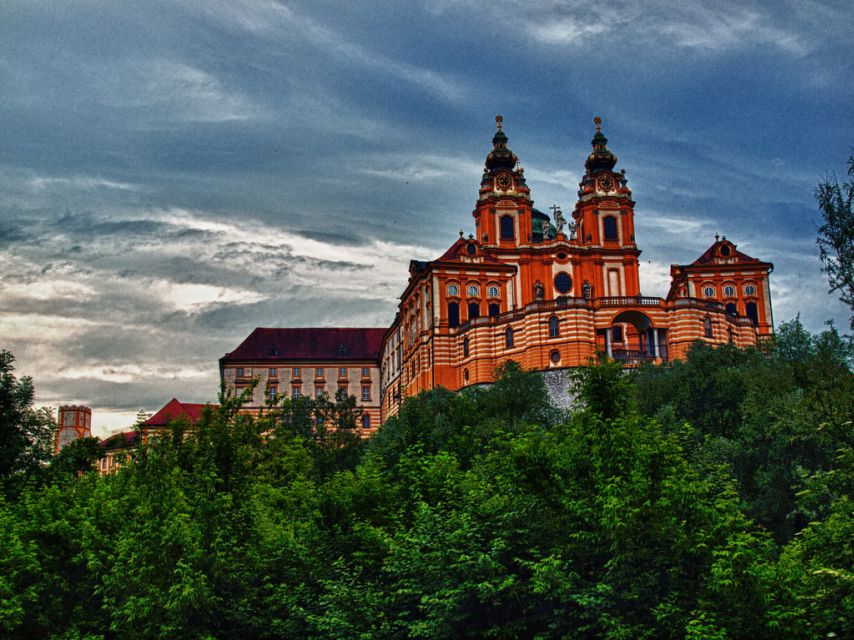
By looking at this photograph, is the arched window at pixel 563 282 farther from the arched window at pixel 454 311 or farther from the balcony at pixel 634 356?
the balcony at pixel 634 356

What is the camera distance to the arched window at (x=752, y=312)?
96100 mm

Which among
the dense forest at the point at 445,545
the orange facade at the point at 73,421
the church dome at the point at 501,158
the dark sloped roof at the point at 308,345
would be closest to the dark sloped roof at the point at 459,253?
the church dome at the point at 501,158

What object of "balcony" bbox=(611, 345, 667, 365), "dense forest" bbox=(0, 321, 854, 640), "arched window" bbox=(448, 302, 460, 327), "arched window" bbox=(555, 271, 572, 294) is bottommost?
"dense forest" bbox=(0, 321, 854, 640)

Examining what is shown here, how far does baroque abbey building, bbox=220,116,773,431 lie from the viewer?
81.2m

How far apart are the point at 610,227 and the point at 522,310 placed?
22.7 metres

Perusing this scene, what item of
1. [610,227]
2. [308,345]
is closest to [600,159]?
[610,227]

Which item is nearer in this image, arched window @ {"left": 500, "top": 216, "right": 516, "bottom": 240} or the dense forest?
the dense forest

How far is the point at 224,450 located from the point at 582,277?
72.4 m

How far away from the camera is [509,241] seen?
98875mm

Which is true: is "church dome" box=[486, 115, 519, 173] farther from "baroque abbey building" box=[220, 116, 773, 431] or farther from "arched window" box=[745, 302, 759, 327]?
"arched window" box=[745, 302, 759, 327]

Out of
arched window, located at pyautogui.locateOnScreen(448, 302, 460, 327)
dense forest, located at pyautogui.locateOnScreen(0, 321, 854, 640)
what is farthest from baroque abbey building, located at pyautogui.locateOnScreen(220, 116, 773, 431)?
dense forest, located at pyautogui.locateOnScreen(0, 321, 854, 640)

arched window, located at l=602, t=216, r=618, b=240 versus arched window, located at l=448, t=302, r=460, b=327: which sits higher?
arched window, located at l=602, t=216, r=618, b=240

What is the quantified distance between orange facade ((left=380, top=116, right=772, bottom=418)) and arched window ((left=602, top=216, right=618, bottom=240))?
0.12 meters

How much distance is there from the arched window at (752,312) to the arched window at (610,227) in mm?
14428
